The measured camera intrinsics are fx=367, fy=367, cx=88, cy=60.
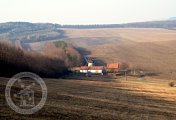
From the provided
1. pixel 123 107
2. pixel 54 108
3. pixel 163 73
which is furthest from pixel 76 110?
pixel 163 73

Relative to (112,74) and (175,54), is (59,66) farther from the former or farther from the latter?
(175,54)

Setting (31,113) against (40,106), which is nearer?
(31,113)

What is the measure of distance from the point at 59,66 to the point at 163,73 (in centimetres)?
3067

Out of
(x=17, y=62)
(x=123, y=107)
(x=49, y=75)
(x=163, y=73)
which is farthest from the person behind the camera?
(x=163, y=73)

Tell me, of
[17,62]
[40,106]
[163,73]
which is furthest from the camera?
[163,73]

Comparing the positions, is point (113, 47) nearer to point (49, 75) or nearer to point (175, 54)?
point (175, 54)

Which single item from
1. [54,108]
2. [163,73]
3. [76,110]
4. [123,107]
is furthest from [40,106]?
[163,73]

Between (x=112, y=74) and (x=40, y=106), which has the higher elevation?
(x=40, y=106)

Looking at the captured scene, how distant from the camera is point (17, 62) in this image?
75875 mm

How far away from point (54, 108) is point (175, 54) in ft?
386

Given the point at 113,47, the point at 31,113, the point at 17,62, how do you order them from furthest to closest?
the point at 113,47 < the point at 17,62 < the point at 31,113

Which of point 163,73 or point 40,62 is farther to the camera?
point 163,73

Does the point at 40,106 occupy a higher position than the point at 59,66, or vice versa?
the point at 40,106

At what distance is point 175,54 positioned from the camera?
5472 inches
